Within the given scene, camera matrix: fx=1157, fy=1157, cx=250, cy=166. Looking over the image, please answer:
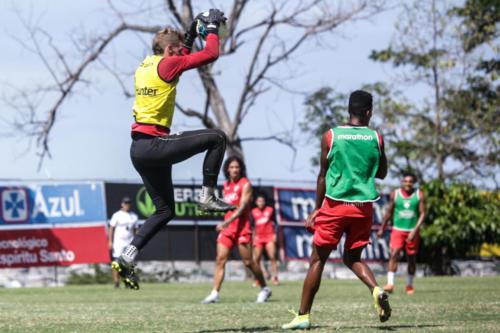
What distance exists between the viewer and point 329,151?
10.2 meters

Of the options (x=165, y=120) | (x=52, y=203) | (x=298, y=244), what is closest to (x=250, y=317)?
(x=165, y=120)

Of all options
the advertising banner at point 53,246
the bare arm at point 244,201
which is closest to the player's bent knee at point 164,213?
the bare arm at point 244,201

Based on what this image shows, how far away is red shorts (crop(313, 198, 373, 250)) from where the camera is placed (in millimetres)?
10281

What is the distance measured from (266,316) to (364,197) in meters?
3.03

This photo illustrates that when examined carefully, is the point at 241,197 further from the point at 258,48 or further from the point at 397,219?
the point at 258,48

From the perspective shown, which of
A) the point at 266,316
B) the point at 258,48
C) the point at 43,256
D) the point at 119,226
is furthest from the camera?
the point at 258,48

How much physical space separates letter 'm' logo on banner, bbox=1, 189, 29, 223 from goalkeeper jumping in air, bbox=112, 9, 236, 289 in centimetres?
2090

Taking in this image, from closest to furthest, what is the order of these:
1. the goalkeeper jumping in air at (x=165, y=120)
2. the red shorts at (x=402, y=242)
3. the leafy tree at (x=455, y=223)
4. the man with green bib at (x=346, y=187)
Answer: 1. the goalkeeper jumping in air at (x=165, y=120)
2. the man with green bib at (x=346, y=187)
3. the red shorts at (x=402, y=242)
4. the leafy tree at (x=455, y=223)

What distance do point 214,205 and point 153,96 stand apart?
1.17 meters

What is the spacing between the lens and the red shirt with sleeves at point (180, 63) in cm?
984

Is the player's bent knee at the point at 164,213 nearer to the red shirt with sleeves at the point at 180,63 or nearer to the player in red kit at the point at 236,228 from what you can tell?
the red shirt with sleeves at the point at 180,63

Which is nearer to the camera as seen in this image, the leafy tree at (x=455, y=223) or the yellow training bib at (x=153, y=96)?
the yellow training bib at (x=153, y=96)

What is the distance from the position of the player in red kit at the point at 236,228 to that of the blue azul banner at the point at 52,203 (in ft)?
47.0

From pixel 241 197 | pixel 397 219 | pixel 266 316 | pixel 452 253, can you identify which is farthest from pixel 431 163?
pixel 266 316
